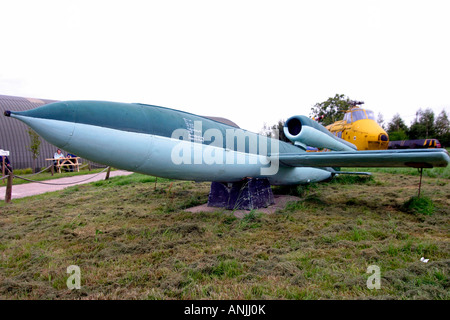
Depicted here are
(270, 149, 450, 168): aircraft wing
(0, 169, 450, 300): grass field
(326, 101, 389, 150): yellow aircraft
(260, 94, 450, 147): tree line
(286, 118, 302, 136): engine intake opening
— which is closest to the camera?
(0, 169, 450, 300): grass field

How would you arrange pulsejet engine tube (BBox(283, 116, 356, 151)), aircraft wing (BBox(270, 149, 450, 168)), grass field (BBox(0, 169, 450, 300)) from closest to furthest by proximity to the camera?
grass field (BBox(0, 169, 450, 300)), aircraft wing (BBox(270, 149, 450, 168)), pulsejet engine tube (BBox(283, 116, 356, 151))

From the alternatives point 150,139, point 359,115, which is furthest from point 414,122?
point 150,139

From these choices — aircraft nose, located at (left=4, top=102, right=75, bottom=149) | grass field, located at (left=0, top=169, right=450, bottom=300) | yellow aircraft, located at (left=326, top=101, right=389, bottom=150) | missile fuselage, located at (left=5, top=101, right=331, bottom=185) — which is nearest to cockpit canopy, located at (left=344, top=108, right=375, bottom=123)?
yellow aircraft, located at (left=326, top=101, right=389, bottom=150)

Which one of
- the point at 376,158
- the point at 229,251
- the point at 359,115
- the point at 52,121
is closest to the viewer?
the point at 52,121

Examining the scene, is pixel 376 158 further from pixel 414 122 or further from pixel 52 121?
pixel 414 122

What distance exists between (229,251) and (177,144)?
1.60 metres

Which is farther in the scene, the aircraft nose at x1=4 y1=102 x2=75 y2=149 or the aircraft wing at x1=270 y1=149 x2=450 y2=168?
the aircraft wing at x1=270 y1=149 x2=450 y2=168

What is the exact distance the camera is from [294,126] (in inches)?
232

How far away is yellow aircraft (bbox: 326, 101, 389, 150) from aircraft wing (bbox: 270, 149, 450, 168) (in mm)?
5930

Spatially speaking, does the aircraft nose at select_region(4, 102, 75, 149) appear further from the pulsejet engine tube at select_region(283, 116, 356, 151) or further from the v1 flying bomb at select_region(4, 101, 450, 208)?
the pulsejet engine tube at select_region(283, 116, 356, 151)

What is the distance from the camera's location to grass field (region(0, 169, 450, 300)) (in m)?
2.16

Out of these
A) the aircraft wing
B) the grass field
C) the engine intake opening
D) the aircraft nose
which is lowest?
the grass field

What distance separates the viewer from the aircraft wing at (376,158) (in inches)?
153
